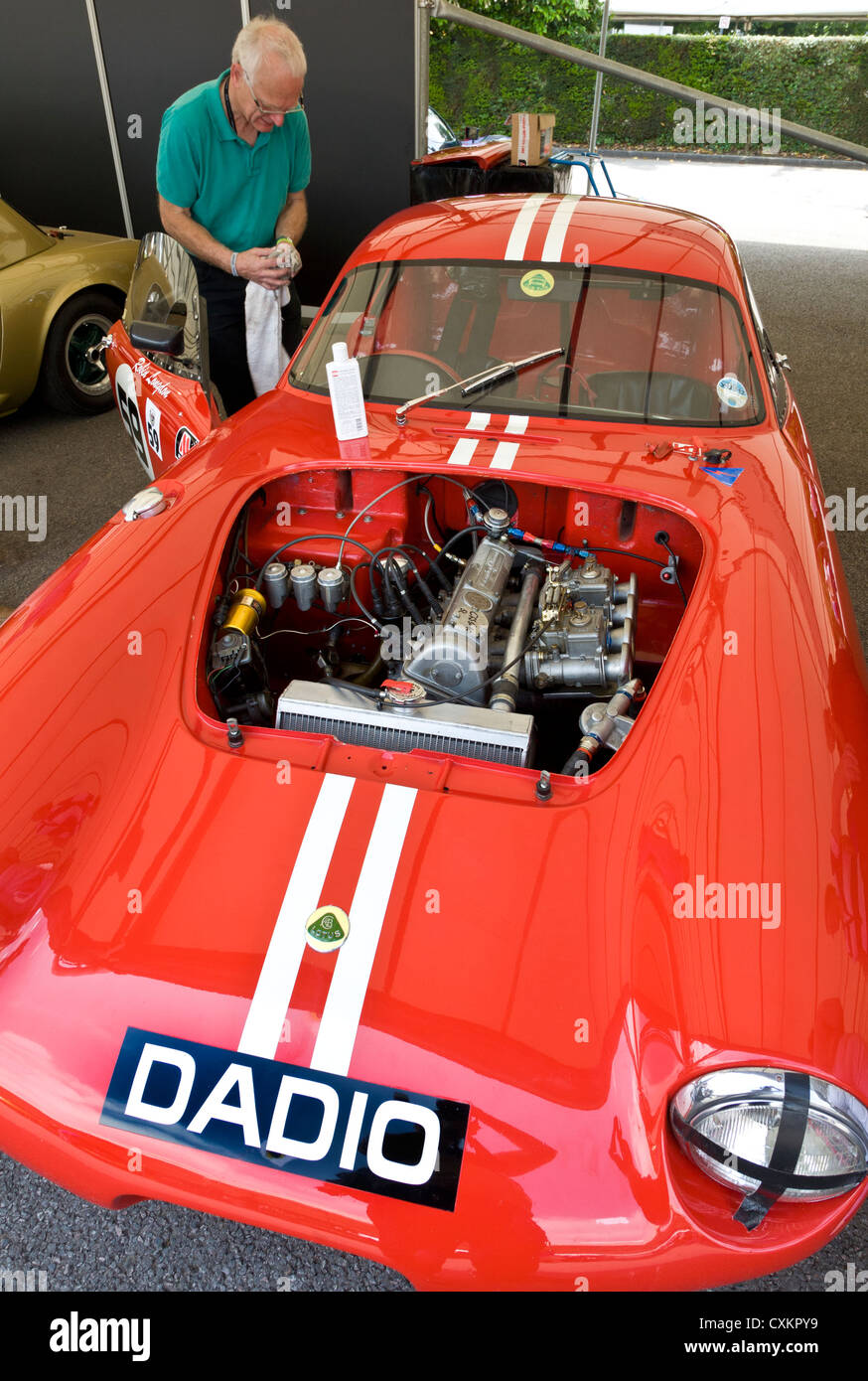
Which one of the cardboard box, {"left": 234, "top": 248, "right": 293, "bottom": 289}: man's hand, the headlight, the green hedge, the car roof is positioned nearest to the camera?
the headlight

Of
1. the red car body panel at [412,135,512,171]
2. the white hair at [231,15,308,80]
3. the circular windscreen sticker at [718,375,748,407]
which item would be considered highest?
the white hair at [231,15,308,80]

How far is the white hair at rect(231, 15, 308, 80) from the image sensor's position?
9.75 ft

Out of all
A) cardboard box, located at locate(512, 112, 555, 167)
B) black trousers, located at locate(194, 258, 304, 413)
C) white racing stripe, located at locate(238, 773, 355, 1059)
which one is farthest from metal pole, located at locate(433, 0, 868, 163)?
white racing stripe, located at locate(238, 773, 355, 1059)

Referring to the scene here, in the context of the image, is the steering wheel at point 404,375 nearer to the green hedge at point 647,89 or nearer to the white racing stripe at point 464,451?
the white racing stripe at point 464,451

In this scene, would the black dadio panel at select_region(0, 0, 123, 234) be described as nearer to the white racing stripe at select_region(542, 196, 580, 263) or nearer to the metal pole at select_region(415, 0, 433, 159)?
the metal pole at select_region(415, 0, 433, 159)

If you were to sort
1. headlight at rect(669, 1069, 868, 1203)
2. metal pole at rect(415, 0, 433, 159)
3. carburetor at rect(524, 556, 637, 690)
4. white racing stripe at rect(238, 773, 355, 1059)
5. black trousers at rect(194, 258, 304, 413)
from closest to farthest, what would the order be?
headlight at rect(669, 1069, 868, 1203), white racing stripe at rect(238, 773, 355, 1059), carburetor at rect(524, 556, 637, 690), black trousers at rect(194, 258, 304, 413), metal pole at rect(415, 0, 433, 159)

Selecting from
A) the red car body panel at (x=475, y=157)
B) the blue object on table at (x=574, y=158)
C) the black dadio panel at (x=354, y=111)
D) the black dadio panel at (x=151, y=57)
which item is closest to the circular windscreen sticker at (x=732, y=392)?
the red car body panel at (x=475, y=157)

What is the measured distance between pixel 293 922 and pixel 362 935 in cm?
11

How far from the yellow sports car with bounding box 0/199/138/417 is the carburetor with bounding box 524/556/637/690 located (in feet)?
12.2

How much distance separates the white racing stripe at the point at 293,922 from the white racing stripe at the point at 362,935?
6 centimetres

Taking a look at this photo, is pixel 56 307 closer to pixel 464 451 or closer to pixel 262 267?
pixel 262 267
